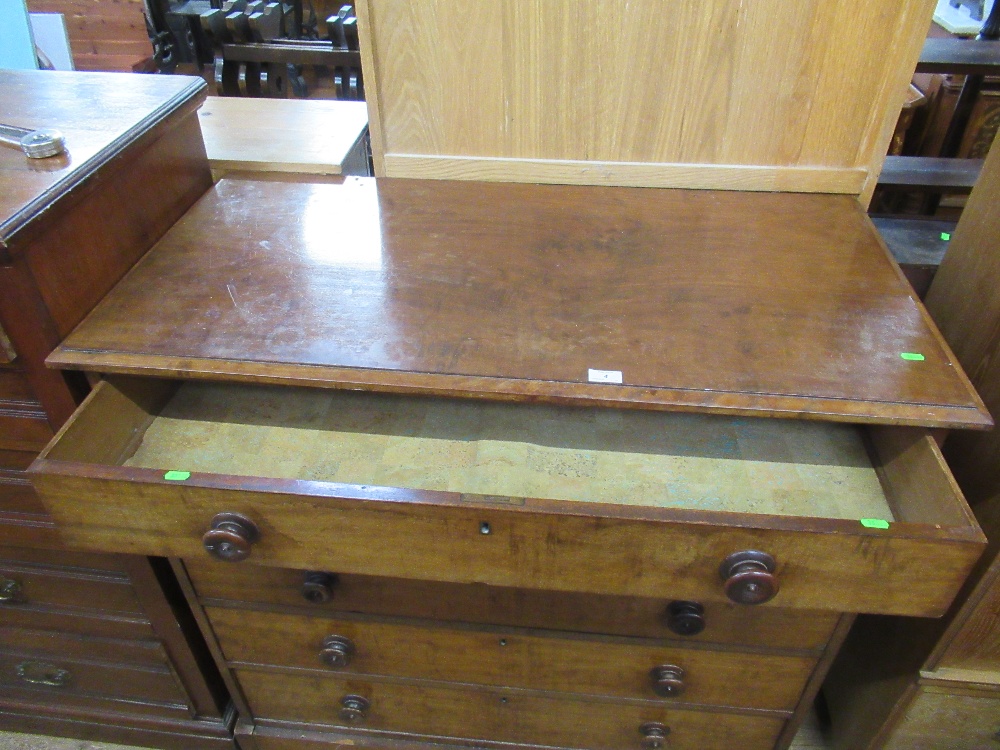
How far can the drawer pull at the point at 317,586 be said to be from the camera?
0.99 m

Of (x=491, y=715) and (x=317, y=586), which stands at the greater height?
(x=317, y=586)

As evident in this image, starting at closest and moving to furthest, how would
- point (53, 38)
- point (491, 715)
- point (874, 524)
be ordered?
point (874, 524) → point (491, 715) → point (53, 38)

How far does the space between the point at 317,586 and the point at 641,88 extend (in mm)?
925

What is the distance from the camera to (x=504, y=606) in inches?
40.7

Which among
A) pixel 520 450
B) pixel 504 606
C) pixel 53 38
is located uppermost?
pixel 53 38

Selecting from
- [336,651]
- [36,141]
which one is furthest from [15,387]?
[336,651]

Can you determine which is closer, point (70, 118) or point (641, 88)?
point (70, 118)

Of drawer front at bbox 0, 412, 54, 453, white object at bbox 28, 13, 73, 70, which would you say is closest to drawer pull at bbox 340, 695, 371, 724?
drawer front at bbox 0, 412, 54, 453

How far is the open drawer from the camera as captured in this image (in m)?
0.77

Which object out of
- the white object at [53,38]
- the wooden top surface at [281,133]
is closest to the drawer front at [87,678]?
the wooden top surface at [281,133]

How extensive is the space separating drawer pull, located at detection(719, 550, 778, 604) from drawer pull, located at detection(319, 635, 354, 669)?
1.97 ft

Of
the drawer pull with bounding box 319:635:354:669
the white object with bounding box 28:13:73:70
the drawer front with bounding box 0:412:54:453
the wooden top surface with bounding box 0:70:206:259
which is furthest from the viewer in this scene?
the white object with bounding box 28:13:73:70

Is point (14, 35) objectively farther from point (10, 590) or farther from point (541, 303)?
point (541, 303)

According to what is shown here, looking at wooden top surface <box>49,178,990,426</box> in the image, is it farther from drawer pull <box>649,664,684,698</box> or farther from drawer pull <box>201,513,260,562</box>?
drawer pull <box>649,664,684,698</box>
